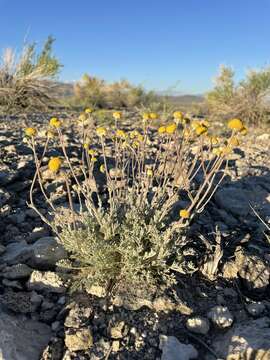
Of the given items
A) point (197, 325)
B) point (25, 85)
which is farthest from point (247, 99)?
point (197, 325)

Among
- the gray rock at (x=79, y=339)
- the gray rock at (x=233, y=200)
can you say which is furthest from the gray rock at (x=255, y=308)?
the gray rock at (x=233, y=200)

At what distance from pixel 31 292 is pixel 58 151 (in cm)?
268

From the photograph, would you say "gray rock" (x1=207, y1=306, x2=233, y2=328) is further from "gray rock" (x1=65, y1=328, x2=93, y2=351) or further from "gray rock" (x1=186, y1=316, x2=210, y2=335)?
"gray rock" (x1=65, y1=328, x2=93, y2=351)

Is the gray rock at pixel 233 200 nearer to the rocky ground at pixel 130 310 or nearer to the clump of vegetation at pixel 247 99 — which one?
the rocky ground at pixel 130 310

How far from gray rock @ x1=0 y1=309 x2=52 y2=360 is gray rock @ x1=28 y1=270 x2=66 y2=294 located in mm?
281

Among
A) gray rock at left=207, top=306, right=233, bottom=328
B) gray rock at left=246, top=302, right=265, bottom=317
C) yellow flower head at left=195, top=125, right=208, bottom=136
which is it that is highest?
yellow flower head at left=195, top=125, right=208, bottom=136

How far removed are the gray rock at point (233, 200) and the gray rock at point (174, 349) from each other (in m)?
1.96

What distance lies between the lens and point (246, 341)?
2.07 m

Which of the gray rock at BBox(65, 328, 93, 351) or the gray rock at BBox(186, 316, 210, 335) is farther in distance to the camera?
the gray rock at BBox(186, 316, 210, 335)

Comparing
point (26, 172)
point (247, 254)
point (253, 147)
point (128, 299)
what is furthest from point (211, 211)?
point (253, 147)

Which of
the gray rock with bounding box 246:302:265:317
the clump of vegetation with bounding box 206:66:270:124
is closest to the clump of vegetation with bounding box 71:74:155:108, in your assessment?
the clump of vegetation with bounding box 206:66:270:124

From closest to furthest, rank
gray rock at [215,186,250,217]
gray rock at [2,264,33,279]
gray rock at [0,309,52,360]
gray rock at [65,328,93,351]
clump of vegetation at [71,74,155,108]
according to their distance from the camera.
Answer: gray rock at [0,309,52,360] < gray rock at [65,328,93,351] < gray rock at [2,264,33,279] < gray rock at [215,186,250,217] < clump of vegetation at [71,74,155,108]

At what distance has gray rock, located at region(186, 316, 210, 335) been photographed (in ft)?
7.42

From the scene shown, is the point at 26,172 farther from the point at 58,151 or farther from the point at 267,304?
the point at 267,304
